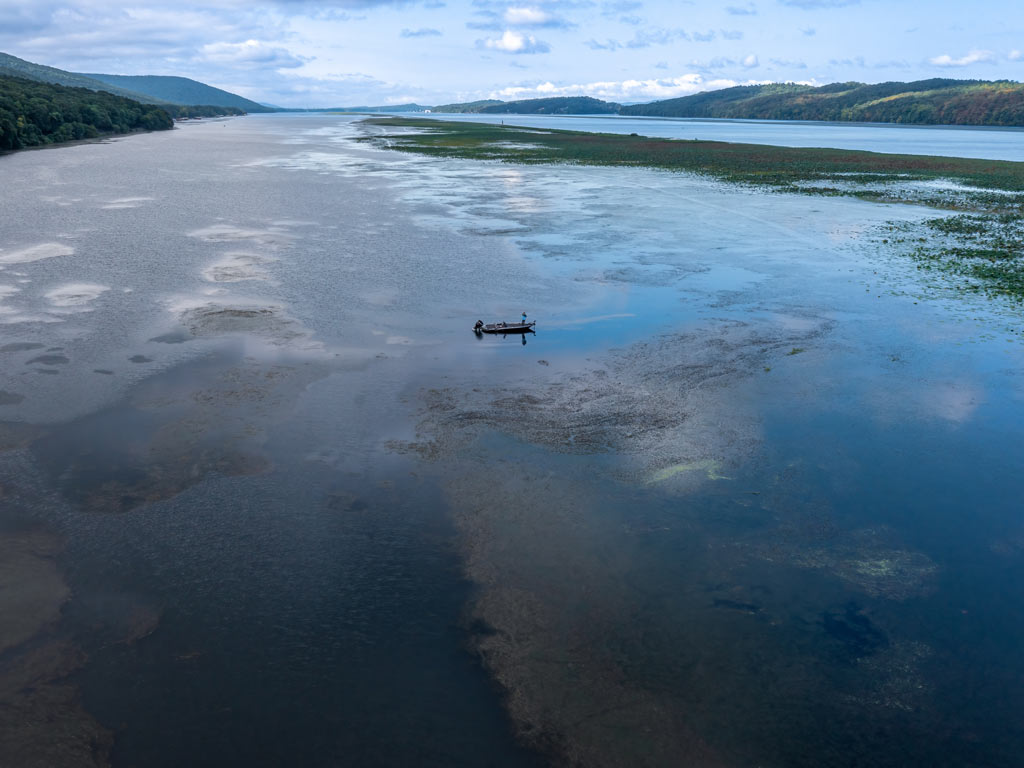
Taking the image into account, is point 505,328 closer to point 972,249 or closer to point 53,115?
point 972,249

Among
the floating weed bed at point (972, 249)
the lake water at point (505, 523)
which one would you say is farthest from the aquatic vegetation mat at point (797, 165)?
the lake water at point (505, 523)

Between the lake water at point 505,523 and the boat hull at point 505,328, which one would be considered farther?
the boat hull at point 505,328

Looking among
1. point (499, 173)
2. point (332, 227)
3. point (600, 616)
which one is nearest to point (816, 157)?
point (499, 173)

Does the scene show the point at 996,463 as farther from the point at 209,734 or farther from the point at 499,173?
the point at 499,173

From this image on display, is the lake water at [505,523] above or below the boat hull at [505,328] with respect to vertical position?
below

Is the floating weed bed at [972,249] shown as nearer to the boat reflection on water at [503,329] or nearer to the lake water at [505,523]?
the lake water at [505,523]

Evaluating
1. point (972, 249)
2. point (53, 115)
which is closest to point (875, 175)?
point (972, 249)
